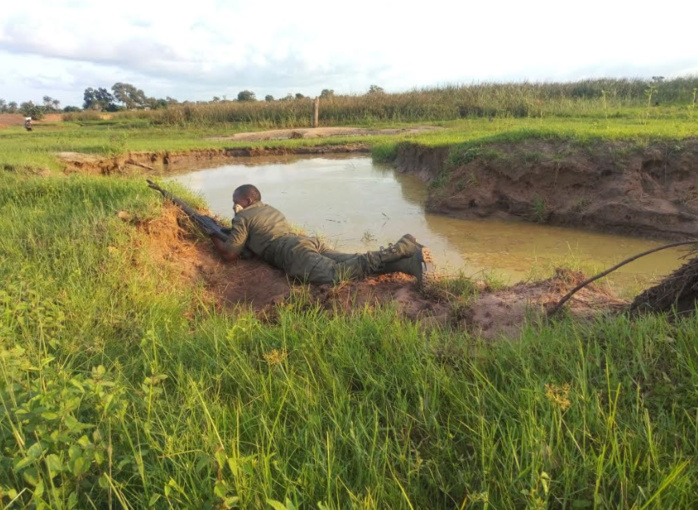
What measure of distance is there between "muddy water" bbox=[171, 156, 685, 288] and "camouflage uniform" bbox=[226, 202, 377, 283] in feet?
3.94

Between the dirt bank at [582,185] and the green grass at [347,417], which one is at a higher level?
the dirt bank at [582,185]

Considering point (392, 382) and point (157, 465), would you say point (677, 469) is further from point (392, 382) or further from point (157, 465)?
point (157, 465)

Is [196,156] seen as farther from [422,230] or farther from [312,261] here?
[312,261]

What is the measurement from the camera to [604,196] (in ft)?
24.2

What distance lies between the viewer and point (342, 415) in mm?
2004

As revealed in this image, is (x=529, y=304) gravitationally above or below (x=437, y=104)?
below

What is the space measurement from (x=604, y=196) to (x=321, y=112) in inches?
872

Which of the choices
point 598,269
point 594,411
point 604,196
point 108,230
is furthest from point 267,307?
point 604,196

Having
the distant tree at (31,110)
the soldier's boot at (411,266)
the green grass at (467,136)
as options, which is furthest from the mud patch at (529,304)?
the distant tree at (31,110)

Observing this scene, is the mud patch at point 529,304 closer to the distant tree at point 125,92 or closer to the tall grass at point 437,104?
the tall grass at point 437,104

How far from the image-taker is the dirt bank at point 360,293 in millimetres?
3521

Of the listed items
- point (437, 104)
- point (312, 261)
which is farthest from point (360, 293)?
point (437, 104)

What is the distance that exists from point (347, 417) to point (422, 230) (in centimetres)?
583

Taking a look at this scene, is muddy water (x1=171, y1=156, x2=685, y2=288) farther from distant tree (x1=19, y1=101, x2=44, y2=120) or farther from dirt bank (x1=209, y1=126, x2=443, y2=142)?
distant tree (x1=19, y1=101, x2=44, y2=120)
